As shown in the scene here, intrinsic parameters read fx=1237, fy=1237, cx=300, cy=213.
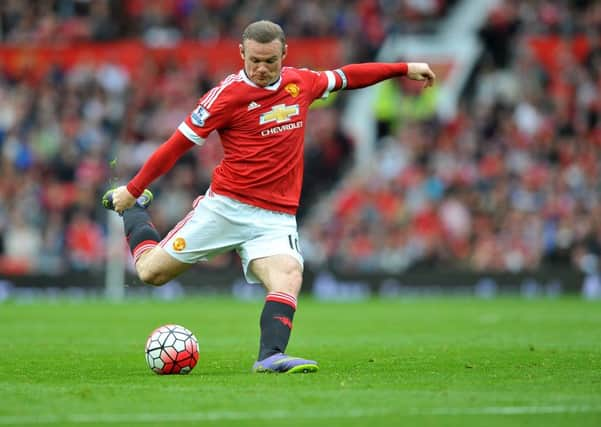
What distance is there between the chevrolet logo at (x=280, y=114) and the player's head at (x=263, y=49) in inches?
11.5

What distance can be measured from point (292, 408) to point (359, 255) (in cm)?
1856

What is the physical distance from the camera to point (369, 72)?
10.3m

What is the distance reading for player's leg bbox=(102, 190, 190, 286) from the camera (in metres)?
10.0

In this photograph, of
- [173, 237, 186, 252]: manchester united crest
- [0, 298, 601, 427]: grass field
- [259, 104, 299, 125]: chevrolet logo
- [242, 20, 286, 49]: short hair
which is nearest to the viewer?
[0, 298, 601, 427]: grass field

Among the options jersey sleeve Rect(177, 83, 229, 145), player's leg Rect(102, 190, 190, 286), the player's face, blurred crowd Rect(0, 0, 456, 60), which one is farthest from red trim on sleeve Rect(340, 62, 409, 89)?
blurred crowd Rect(0, 0, 456, 60)

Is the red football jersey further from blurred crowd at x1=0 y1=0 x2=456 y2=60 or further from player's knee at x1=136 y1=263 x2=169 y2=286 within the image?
blurred crowd at x1=0 y1=0 x2=456 y2=60

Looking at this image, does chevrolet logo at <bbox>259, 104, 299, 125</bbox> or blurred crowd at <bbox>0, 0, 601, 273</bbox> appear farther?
blurred crowd at <bbox>0, 0, 601, 273</bbox>

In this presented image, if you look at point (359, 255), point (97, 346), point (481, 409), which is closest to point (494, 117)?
point (359, 255)

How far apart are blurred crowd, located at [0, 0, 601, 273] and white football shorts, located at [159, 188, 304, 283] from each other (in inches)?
621

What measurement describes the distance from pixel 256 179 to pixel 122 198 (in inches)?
41.6

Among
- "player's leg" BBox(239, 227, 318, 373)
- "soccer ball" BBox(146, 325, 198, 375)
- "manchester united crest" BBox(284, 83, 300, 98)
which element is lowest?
"soccer ball" BBox(146, 325, 198, 375)

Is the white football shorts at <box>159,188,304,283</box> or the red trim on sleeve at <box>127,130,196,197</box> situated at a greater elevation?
the red trim on sleeve at <box>127,130,196,197</box>

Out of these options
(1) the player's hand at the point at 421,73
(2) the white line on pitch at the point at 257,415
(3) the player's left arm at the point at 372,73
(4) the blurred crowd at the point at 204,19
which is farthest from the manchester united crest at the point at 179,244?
(4) the blurred crowd at the point at 204,19

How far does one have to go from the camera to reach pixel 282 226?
9.86 meters
